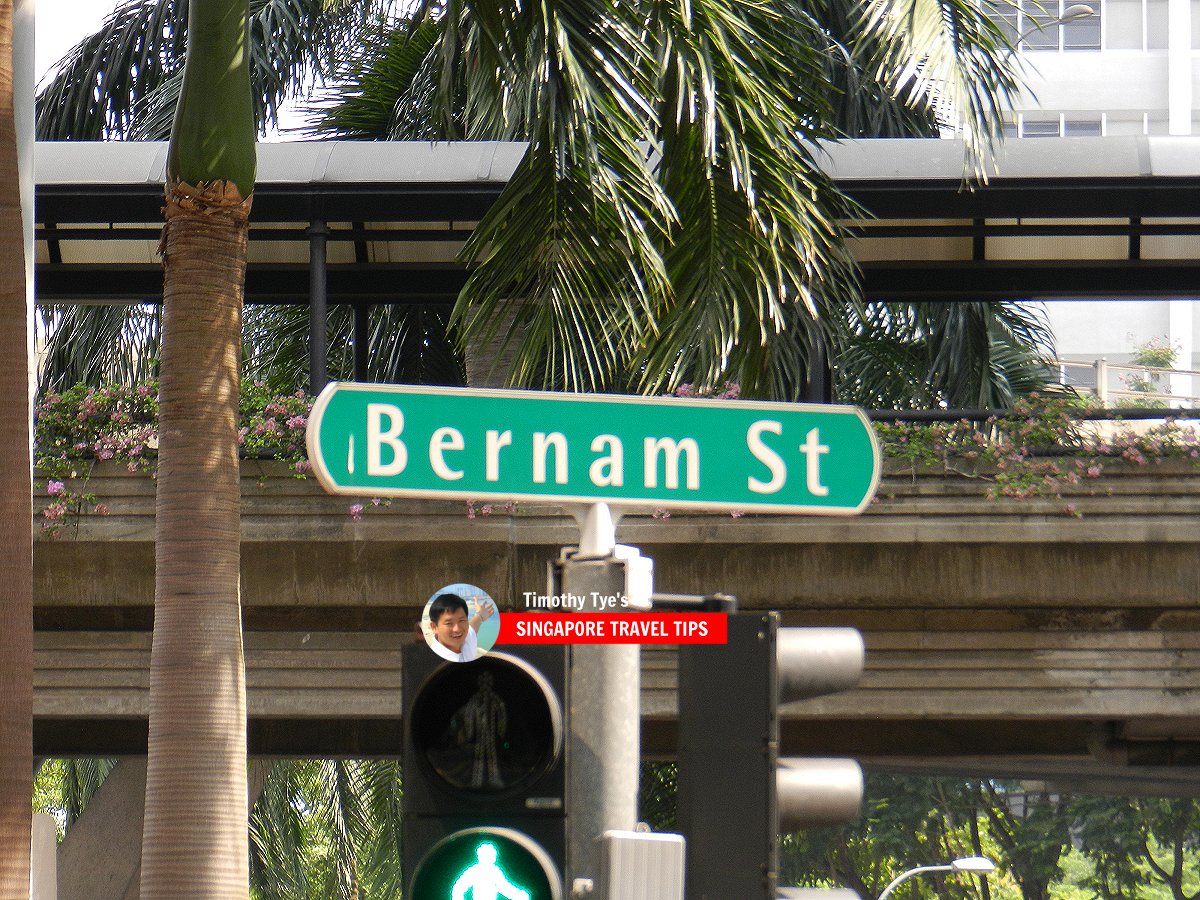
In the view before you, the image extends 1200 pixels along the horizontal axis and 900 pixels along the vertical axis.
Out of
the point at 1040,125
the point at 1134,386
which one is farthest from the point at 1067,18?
the point at 1040,125

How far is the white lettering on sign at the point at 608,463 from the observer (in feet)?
10.00

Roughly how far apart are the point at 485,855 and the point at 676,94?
494 centimetres

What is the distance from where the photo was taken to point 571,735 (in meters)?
2.81

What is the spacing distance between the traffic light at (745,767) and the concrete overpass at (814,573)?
7159 mm

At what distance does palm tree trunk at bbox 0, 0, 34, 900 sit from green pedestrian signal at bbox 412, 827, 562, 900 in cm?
284

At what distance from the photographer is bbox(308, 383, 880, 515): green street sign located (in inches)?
116

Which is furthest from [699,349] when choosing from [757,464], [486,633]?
[486,633]

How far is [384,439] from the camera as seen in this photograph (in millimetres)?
2973

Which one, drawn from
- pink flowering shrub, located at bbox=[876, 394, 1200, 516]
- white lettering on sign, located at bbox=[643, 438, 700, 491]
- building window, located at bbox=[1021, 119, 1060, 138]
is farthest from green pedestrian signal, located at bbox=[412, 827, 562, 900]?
building window, located at bbox=[1021, 119, 1060, 138]

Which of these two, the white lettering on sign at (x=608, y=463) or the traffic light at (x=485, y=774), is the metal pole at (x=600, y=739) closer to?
the traffic light at (x=485, y=774)

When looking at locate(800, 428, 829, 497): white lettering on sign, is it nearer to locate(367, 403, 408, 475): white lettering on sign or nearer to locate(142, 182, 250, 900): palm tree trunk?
locate(367, 403, 408, 475): white lettering on sign

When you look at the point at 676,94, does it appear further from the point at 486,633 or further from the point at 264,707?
the point at 264,707

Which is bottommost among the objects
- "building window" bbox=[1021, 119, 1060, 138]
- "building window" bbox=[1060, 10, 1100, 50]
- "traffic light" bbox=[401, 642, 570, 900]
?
"traffic light" bbox=[401, 642, 570, 900]

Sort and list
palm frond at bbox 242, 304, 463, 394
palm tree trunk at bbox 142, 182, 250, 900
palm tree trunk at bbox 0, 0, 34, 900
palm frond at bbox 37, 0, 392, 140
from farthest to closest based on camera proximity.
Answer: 1. palm frond at bbox 242, 304, 463, 394
2. palm frond at bbox 37, 0, 392, 140
3. palm tree trunk at bbox 142, 182, 250, 900
4. palm tree trunk at bbox 0, 0, 34, 900
